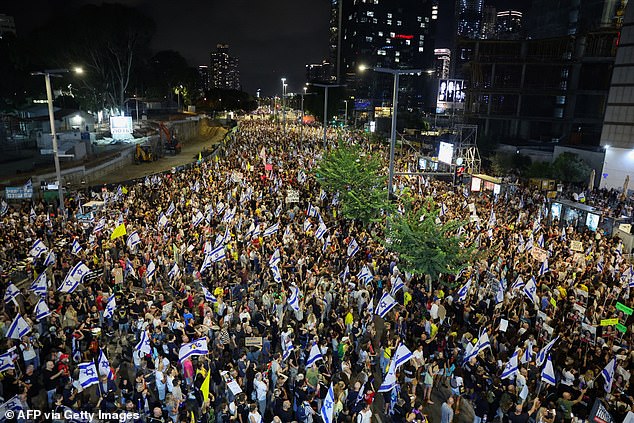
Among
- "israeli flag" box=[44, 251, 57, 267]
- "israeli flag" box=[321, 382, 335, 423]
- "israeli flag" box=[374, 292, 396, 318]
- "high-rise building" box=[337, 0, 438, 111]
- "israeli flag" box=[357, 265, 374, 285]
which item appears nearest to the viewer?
"israeli flag" box=[321, 382, 335, 423]

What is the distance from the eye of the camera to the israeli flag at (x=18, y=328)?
35.1 ft

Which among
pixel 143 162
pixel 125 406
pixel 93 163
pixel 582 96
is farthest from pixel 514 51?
pixel 125 406

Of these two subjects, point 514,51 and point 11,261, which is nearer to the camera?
→ point 11,261

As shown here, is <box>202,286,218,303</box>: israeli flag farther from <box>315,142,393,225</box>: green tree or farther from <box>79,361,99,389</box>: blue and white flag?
<box>315,142,393,225</box>: green tree

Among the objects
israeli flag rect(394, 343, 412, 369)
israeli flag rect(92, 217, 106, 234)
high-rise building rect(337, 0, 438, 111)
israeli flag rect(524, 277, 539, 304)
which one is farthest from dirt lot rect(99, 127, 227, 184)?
high-rise building rect(337, 0, 438, 111)

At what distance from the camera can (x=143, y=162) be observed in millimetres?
48969

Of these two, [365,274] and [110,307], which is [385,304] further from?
[110,307]

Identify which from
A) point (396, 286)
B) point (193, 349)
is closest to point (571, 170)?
point (396, 286)

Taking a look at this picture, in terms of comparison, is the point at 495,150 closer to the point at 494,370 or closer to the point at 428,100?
the point at 494,370

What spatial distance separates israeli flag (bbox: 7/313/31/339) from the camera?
10702 mm

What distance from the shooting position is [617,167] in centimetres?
3600

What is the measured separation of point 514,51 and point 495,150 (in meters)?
20.8

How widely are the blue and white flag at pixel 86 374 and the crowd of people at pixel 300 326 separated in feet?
0.19

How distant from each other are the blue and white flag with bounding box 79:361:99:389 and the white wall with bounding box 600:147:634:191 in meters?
38.1
